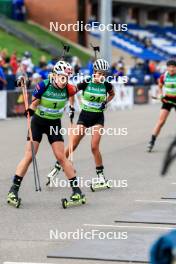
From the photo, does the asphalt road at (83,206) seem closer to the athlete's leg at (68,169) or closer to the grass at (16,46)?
the athlete's leg at (68,169)

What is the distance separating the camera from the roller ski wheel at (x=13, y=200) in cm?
989

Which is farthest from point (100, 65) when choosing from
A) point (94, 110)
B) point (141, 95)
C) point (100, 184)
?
point (141, 95)

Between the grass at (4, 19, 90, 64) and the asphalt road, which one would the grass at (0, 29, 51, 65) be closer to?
the grass at (4, 19, 90, 64)

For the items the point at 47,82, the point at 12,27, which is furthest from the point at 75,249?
Answer: the point at 12,27

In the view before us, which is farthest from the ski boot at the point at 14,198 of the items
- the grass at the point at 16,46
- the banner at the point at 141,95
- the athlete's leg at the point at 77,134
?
the grass at the point at 16,46

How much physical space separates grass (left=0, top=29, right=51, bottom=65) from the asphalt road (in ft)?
82.9

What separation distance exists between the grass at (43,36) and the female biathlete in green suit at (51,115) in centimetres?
3940

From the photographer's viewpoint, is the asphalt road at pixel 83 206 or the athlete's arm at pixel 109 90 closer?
the asphalt road at pixel 83 206

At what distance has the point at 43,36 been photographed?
169 ft

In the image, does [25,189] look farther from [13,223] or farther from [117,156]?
[117,156]

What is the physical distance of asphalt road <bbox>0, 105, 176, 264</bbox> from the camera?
25.5ft

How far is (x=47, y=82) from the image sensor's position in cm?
992

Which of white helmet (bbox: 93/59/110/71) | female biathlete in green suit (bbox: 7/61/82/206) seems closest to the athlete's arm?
white helmet (bbox: 93/59/110/71)

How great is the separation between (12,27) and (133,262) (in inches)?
1700
